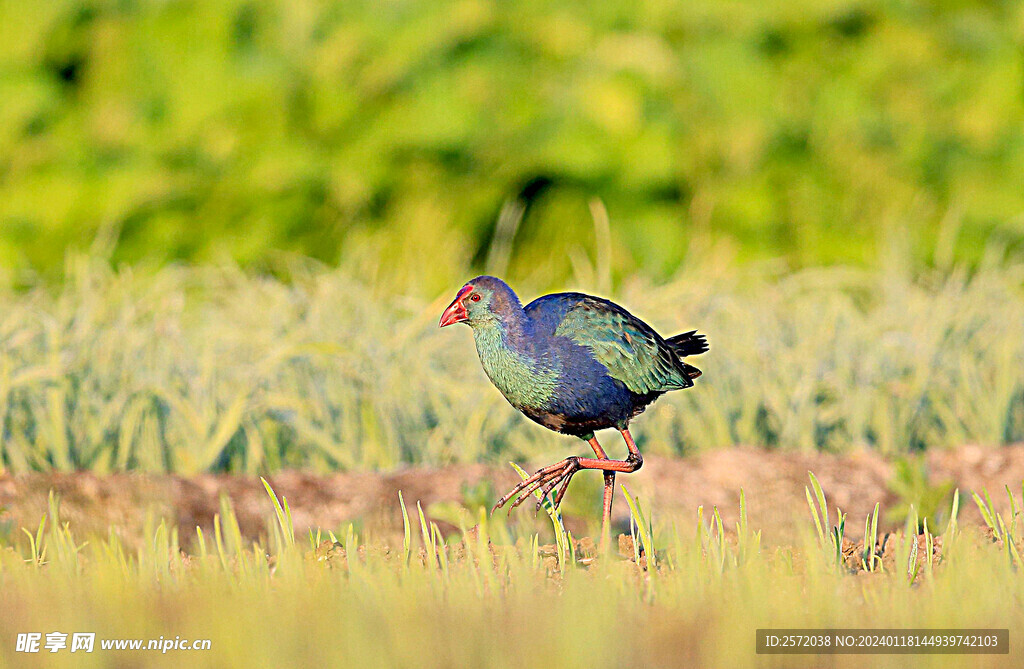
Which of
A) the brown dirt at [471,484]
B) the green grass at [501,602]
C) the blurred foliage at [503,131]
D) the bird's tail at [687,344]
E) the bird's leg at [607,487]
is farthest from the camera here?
the blurred foliage at [503,131]

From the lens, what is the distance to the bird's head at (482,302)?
244cm

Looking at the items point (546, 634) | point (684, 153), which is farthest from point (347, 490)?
point (684, 153)

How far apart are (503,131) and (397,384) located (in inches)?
87.9

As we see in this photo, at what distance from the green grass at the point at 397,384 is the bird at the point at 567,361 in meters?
1.17

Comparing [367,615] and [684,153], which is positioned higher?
[684,153]

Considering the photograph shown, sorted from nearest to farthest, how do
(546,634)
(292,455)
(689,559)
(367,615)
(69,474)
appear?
1. (546,634)
2. (367,615)
3. (689,559)
4. (69,474)
5. (292,455)

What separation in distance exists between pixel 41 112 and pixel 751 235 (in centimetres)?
383

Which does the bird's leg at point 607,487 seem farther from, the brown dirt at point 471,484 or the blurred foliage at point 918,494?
the blurred foliage at point 918,494

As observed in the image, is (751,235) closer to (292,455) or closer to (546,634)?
(292,455)

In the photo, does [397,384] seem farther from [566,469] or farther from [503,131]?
[503,131]

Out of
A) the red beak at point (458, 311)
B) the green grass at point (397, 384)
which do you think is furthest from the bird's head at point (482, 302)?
the green grass at point (397, 384)

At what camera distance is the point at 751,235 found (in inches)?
246

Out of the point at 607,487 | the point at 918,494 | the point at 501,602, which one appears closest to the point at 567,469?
the point at 607,487

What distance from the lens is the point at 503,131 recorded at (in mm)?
5891
